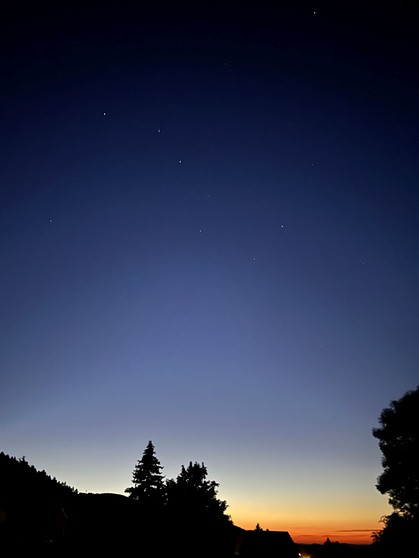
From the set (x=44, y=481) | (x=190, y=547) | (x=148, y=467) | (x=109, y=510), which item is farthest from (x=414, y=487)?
(x=44, y=481)

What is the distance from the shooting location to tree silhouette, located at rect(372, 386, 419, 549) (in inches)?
999

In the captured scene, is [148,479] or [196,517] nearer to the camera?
[196,517]

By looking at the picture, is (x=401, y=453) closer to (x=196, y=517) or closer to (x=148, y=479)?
(x=196, y=517)

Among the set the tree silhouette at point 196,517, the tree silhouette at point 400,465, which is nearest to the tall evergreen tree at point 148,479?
the tree silhouette at point 196,517

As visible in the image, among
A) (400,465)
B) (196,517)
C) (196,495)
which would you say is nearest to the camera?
(400,465)

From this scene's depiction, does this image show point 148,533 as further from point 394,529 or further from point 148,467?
point 148,467

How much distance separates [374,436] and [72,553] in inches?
798

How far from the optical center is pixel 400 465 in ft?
87.6

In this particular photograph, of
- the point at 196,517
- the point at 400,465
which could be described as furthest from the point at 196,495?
the point at 400,465

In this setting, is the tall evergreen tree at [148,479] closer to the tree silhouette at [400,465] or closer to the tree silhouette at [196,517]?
the tree silhouette at [196,517]

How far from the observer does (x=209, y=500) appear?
2115 inches

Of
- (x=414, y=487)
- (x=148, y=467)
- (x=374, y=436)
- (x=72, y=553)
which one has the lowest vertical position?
(x=72, y=553)

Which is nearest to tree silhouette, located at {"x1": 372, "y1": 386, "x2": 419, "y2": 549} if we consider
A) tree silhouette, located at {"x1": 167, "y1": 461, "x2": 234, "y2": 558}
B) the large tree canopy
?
the large tree canopy

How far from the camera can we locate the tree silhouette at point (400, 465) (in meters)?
25.4
